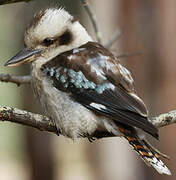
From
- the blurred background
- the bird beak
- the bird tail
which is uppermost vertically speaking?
the blurred background

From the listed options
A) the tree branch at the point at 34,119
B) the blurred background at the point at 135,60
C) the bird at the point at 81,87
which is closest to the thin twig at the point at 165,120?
the tree branch at the point at 34,119

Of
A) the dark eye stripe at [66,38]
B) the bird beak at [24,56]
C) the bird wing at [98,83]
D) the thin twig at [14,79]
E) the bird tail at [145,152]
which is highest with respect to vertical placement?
the dark eye stripe at [66,38]

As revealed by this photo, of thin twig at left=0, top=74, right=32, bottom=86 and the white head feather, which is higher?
the white head feather

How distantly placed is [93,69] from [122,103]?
0.29 metres

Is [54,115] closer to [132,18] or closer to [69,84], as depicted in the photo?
[69,84]

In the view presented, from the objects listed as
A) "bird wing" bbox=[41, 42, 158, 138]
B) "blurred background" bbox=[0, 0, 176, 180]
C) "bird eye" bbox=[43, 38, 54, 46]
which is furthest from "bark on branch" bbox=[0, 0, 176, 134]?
"blurred background" bbox=[0, 0, 176, 180]

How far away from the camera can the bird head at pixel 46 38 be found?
3424 mm

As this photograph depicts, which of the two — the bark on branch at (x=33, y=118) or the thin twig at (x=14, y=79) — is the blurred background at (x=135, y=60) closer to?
the thin twig at (x=14, y=79)

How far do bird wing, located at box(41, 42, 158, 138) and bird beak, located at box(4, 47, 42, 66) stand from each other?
0.34 ft

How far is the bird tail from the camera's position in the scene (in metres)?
3.02

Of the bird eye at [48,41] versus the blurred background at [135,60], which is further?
the blurred background at [135,60]

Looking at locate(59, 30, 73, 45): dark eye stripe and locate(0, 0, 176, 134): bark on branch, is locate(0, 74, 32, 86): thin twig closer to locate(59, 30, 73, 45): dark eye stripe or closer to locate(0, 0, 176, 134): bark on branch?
locate(0, 0, 176, 134): bark on branch

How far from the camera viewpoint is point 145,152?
120 inches

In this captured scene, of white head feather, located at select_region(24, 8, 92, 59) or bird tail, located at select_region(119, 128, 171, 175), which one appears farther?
white head feather, located at select_region(24, 8, 92, 59)
